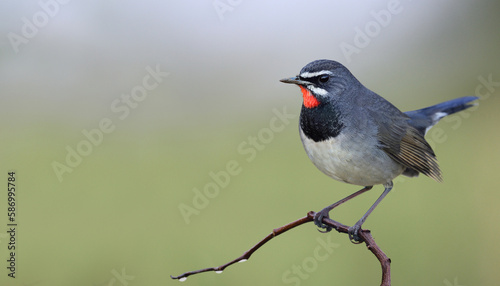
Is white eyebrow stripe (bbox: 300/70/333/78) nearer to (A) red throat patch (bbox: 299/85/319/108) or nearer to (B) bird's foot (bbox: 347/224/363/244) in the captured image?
(A) red throat patch (bbox: 299/85/319/108)

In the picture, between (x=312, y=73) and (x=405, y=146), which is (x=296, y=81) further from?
(x=405, y=146)

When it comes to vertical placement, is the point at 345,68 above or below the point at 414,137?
above

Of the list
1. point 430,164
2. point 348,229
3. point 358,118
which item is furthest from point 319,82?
point 430,164

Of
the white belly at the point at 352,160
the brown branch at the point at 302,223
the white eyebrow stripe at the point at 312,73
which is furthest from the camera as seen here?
the white belly at the point at 352,160

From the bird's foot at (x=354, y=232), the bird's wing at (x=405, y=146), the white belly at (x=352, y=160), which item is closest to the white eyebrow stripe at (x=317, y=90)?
the white belly at (x=352, y=160)

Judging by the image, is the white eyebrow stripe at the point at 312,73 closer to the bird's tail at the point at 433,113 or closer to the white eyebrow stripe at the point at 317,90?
the white eyebrow stripe at the point at 317,90

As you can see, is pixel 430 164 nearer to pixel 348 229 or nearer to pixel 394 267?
pixel 348 229

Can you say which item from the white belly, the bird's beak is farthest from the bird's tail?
the bird's beak

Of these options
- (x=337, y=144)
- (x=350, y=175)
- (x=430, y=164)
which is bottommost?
(x=430, y=164)

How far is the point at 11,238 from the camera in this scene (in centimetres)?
252

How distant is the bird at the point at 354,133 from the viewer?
2.19 meters

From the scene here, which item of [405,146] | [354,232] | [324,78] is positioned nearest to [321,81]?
[324,78]

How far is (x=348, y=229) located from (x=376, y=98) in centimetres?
128

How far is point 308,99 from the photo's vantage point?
85.5 inches
